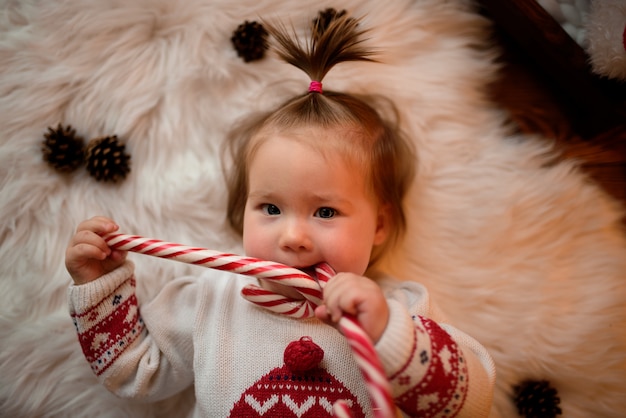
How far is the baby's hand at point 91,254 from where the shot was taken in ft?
2.85

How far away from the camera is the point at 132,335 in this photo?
0.93 meters

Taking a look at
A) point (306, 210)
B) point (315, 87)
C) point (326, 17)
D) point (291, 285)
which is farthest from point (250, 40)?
point (291, 285)

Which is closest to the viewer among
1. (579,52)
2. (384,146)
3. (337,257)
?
(337,257)

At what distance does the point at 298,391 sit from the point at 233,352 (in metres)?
0.14

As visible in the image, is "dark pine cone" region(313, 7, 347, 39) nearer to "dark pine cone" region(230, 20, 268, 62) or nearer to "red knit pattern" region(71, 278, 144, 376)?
"dark pine cone" region(230, 20, 268, 62)

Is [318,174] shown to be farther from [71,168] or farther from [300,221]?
[71,168]

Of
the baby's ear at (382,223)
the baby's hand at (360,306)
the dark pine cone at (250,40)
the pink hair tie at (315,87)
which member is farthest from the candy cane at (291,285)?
the dark pine cone at (250,40)

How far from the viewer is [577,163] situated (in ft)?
3.60

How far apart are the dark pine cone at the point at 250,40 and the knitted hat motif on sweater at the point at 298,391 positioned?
65cm

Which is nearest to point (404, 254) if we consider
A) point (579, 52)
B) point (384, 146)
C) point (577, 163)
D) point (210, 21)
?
point (384, 146)

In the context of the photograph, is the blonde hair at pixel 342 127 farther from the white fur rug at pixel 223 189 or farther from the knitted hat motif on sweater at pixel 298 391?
the knitted hat motif on sweater at pixel 298 391

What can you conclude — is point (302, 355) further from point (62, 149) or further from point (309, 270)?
point (62, 149)

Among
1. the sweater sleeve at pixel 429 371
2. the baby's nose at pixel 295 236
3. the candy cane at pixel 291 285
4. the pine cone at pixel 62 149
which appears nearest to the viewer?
the candy cane at pixel 291 285

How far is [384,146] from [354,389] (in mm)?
444
